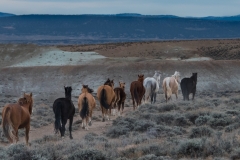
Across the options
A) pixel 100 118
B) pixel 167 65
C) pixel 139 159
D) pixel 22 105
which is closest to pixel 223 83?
pixel 167 65

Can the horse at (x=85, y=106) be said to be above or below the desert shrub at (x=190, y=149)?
below

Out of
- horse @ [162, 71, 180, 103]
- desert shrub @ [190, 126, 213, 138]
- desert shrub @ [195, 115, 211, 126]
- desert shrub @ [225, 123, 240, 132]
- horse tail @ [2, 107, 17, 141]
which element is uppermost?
horse tail @ [2, 107, 17, 141]

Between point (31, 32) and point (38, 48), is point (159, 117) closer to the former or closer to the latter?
point (38, 48)

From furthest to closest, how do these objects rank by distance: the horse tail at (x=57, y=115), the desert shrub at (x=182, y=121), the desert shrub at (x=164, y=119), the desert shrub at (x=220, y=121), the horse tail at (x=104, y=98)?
the horse tail at (x=104, y=98), the desert shrub at (x=164, y=119), the desert shrub at (x=182, y=121), the desert shrub at (x=220, y=121), the horse tail at (x=57, y=115)

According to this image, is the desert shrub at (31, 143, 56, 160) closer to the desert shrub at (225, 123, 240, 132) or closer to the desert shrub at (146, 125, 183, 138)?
the desert shrub at (146, 125, 183, 138)

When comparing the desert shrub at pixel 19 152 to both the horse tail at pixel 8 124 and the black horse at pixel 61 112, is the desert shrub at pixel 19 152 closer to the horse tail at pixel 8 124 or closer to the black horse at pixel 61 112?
the horse tail at pixel 8 124

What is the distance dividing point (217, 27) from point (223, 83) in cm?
15971

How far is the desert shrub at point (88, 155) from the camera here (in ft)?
26.8

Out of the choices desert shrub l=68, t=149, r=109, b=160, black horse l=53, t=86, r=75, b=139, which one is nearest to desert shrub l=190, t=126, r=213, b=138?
desert shrub l=68, t=149, r=109, b=160

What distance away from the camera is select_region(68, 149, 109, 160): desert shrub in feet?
26.8

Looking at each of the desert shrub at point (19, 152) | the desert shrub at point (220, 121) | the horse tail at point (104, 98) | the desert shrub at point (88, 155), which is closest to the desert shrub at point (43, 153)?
the desert shrub at point (19, 152)

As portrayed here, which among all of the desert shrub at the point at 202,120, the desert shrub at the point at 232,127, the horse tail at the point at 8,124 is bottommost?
the desert shrub at the point at 202,120

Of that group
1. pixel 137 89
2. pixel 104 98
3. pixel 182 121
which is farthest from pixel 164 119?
pixel 137 89

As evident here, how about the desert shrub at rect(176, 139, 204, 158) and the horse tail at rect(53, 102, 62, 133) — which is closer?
the desert shrub at rect(176, 139, 204, 158)
